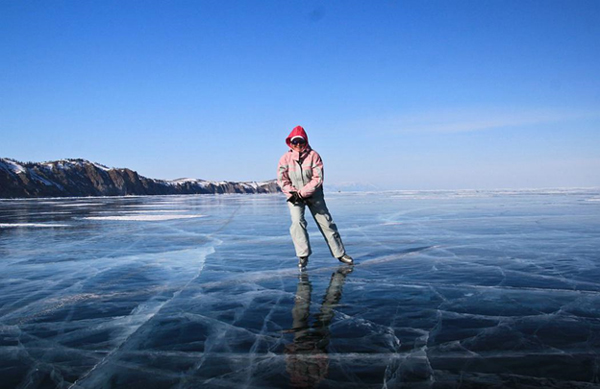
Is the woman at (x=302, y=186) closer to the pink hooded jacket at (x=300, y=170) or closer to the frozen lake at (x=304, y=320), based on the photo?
the pink hooded jacket at (x=300, y=170)

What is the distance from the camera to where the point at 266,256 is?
22.4ft

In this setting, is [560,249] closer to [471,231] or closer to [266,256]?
[471,231]

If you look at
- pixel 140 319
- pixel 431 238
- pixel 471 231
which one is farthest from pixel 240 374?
pixel 471 231

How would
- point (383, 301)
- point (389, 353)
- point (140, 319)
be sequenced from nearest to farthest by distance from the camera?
point (389, 353)
point (140, 319)
point (383, 301)

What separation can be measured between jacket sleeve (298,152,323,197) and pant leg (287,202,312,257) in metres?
0.28

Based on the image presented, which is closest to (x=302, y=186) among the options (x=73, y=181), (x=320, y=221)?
(x=320, y=221)

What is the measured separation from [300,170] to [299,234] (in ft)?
2.95

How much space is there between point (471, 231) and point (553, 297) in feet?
20.7

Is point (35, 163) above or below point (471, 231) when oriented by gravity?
above

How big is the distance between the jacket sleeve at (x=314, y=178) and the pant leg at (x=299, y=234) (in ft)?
0.93

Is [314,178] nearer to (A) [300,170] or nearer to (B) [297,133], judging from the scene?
(A) [300,170]

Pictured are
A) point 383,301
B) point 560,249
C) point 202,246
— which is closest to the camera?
point 383,301

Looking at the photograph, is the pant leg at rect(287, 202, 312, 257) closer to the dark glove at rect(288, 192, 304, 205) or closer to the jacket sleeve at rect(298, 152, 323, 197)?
the dark glove at rect(288, 192, 304, 205)

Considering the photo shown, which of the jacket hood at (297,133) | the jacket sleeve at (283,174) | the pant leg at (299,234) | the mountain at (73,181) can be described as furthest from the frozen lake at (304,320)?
the mountain at (73,181)
